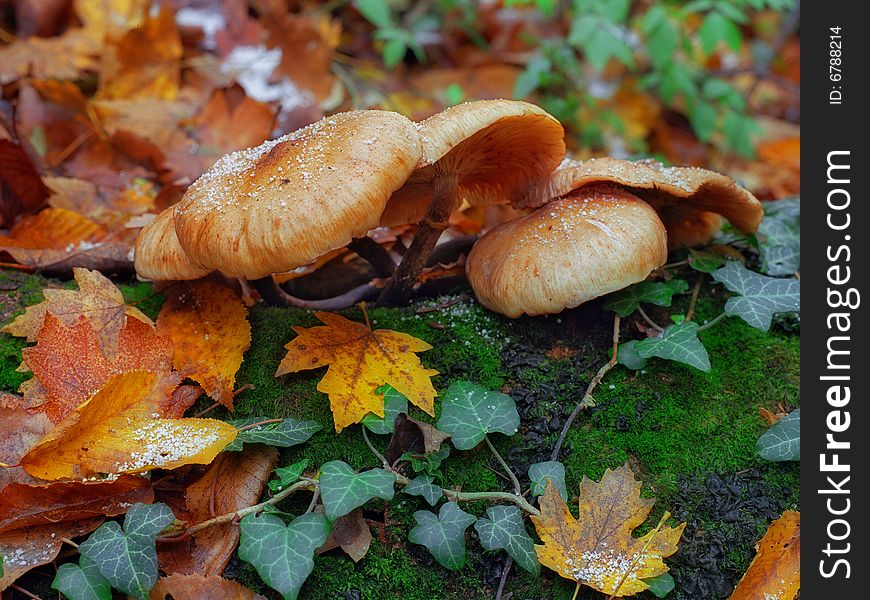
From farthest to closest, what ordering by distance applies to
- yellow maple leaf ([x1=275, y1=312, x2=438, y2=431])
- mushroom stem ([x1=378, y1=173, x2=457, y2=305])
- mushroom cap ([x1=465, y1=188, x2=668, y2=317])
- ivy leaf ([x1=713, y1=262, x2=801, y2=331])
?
mushroom stem ([x1=378, y1=173, x2=457, y2=305]), ivy leaf ([x1=713, y1=262, x2=801, y2=331]), mushroom cap ([x1=465, y1=188, x2=668, y2=317]), yellow maple leaf ([x1=275, y1=312, x2=438, y2=431])

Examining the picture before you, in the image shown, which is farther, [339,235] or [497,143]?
[497,143]

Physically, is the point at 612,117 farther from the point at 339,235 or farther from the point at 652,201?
the point at 339,235

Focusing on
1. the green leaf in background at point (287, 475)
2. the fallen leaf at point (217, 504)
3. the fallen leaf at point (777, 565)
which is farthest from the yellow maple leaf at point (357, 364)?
the fallen leaf at point (777, 565)

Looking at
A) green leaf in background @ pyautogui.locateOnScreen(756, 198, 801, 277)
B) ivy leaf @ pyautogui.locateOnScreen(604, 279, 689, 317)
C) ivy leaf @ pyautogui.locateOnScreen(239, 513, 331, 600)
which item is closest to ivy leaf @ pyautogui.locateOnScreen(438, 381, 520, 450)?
ivy leaf @ pyautogui.locateOnScreen(239, 513, 331, 600)

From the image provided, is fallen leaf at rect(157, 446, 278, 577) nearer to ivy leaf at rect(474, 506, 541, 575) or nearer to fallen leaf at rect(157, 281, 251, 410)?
fallen leaf at rect(157, 281, 251, 410)

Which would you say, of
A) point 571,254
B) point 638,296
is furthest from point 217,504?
point 638,296

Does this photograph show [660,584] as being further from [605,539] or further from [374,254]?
[374,254]
